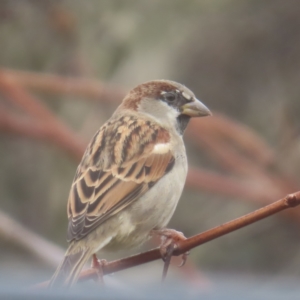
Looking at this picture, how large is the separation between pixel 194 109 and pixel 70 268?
49.1 inches

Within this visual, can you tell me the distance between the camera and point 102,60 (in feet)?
19.8

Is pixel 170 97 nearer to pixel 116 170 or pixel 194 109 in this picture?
pixel 194 109

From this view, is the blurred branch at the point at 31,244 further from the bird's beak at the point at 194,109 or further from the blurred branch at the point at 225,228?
the blurred branch at the point at 225,228

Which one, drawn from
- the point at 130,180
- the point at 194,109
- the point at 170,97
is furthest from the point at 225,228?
the point at 170,97

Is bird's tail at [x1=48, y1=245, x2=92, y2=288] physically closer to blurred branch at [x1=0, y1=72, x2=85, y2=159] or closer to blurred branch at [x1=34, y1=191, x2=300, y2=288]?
blurred branch at [x1=34, y1=191, x2=300, y2=288]

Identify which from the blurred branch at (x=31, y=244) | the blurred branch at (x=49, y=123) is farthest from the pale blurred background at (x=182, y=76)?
the blurred branch at (x=31, y=244)

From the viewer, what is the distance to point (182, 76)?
618 centimetres

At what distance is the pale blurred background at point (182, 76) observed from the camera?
18.9 ft

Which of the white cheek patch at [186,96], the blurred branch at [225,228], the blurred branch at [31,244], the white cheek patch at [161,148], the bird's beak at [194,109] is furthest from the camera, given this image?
the blurred branch at [31,244]

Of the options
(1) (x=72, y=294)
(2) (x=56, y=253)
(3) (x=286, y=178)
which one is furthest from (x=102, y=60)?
(1) (x=72, y=294)

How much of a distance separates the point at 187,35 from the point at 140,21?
513mm

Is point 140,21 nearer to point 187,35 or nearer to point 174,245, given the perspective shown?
point 187,35

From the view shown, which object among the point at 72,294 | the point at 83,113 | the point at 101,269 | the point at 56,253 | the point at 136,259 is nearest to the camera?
the point at 72,294

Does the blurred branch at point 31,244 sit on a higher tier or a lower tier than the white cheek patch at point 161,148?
lower
